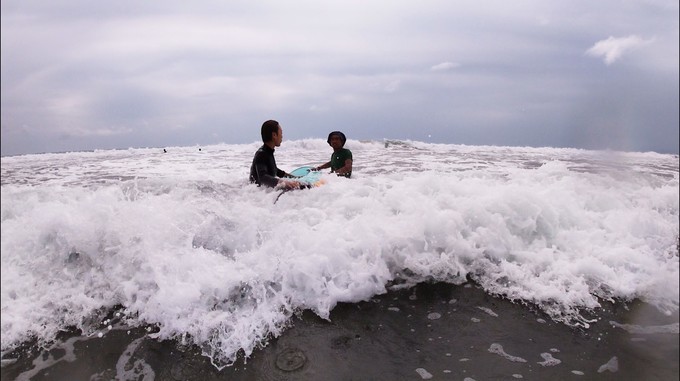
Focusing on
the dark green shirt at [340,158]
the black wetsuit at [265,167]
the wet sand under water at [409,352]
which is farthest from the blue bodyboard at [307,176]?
the wet sand under water at [409,352]

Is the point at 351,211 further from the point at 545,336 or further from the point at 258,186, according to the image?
the point at 545,336

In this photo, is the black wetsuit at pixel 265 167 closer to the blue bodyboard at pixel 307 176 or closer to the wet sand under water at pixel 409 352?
the blue bodyboard at pixel 307 176

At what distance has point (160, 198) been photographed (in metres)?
6.50

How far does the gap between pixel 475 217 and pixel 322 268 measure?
255 centimetres

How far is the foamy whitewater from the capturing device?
162 inches

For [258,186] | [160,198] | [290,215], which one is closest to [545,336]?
[290,215]

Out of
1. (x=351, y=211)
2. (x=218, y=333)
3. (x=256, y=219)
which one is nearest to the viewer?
(x=218, y=333)

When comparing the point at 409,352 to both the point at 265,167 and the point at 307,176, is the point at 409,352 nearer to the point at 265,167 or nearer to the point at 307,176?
the point at 265,167

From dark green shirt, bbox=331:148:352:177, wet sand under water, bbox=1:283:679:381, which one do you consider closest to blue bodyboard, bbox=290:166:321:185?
dark green shirt, bbox=331:148:352:177

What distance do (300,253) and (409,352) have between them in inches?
72.5

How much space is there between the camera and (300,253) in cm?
496

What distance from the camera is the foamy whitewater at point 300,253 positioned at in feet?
13.5

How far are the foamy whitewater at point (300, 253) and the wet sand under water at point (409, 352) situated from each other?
Result: 0.19 m

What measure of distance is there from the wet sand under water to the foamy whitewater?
0.19 metres
